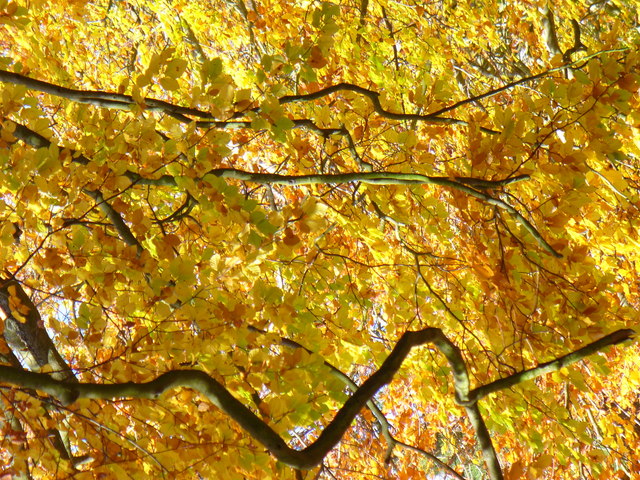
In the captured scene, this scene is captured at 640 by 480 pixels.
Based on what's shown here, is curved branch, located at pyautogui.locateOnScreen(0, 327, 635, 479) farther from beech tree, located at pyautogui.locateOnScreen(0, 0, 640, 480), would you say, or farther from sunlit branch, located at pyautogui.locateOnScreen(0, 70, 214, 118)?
sunlit branch, located at pyautogui.locateOnScreen(0, 70, 214, 118)

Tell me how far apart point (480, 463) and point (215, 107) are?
7.66m

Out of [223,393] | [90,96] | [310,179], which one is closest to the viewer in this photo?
[223,393]

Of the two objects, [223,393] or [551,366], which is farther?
[551,366]

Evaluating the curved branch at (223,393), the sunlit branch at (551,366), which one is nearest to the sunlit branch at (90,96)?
the curved branch at (223,393)

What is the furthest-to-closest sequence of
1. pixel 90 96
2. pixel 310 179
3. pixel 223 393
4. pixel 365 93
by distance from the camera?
1. pixel 365 93
2. pixel 310 179
3. pixel 90 96
4. pixel 223 393

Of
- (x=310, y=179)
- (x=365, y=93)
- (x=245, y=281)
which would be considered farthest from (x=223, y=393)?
(x=365, y=93)

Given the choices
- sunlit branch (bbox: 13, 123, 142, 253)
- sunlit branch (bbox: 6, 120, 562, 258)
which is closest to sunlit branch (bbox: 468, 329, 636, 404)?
sunlit branch (bbox: 6, 120, 562, 258)

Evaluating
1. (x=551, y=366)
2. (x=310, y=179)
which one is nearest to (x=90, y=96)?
(x=310, y=179)

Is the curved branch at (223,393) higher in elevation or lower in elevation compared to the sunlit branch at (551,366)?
lower

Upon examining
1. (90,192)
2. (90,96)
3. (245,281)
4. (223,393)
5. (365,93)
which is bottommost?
(223,393)

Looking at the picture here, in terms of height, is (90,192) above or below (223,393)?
above

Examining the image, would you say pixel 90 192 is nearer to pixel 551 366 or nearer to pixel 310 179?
pixel 310 179

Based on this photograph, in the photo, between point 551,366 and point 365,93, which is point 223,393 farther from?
point 365,93

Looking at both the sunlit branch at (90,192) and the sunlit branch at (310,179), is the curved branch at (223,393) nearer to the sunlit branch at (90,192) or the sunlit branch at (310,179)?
the sunlit branch at (310,179)
